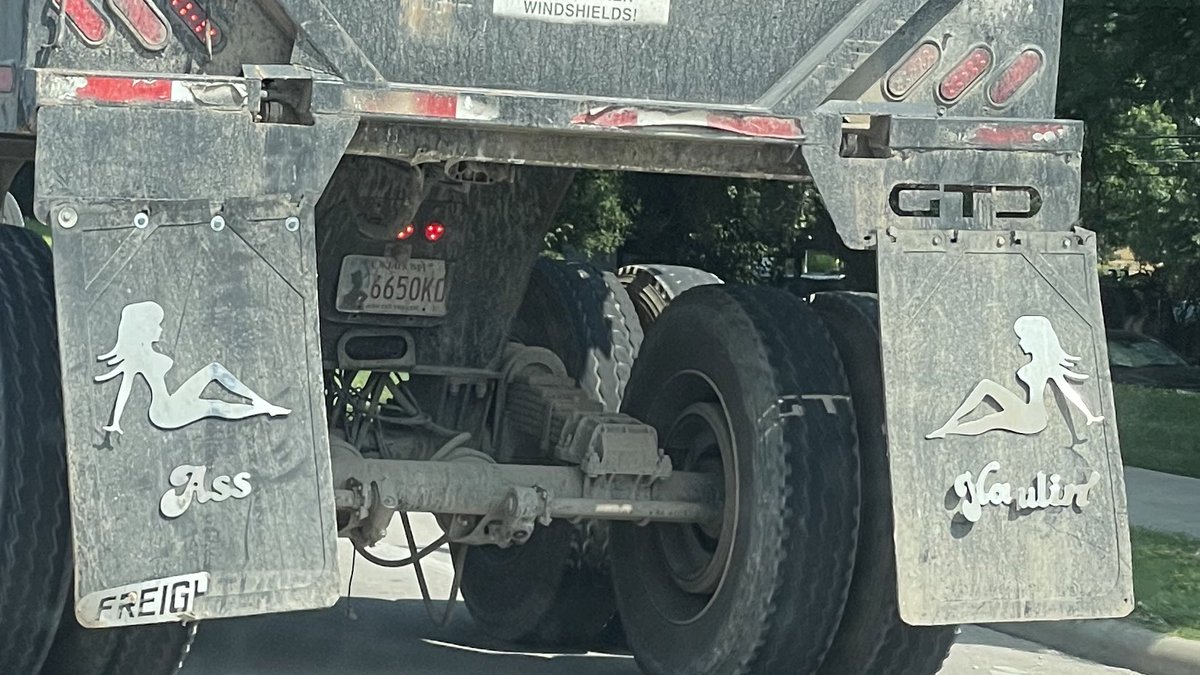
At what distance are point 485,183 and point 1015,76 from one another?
166cm

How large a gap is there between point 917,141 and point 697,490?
4.48 ft

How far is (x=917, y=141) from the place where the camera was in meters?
5.52

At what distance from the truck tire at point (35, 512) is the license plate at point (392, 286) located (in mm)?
1553

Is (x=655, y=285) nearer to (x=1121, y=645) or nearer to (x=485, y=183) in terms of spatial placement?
(x=485, y=183)

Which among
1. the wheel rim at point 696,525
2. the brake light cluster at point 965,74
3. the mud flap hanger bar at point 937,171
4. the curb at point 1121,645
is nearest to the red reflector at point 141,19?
the mud flap hanger bar at point 937,171

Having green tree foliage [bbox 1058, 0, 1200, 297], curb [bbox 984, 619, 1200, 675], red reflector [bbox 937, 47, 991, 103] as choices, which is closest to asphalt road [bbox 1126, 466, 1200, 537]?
green tree foliage [bbox 1058, 0, 1200, 297]

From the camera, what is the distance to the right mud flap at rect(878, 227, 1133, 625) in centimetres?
529

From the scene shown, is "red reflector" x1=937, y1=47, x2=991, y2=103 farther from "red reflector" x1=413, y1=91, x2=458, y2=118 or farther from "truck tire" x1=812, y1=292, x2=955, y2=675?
"red reflector" x1=413, y1=91, x2=458, y2=118

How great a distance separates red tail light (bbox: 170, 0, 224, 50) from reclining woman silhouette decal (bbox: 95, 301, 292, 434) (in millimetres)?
712

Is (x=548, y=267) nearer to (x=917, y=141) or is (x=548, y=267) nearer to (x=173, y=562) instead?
(x=917, y=141)

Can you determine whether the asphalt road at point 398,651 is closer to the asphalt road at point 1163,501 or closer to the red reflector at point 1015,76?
the red reflector at point 1015,76

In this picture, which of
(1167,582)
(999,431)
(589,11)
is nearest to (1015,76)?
(999,431)

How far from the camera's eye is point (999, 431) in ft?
17.6

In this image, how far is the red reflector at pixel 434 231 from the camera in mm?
6750
